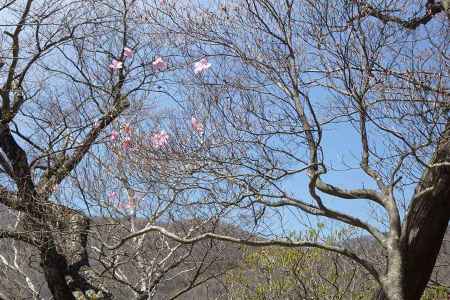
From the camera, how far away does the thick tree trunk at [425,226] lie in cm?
394

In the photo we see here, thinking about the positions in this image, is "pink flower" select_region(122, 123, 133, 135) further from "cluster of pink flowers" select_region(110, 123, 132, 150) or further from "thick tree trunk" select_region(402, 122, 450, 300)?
"thick tree trunk" select_region(402, 122, 450, 300)

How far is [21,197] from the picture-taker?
564 centimetres

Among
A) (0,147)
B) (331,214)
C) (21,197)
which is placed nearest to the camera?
(331,214)

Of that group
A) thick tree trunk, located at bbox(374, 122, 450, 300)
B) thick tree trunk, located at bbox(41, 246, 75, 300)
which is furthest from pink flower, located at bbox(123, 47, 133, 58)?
thick tree trunk, located at bbox(374, 122, 450, 300)

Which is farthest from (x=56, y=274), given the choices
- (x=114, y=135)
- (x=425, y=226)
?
(x=425, y=226)

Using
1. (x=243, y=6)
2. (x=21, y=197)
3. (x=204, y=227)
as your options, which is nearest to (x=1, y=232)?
(x=21, y=197)

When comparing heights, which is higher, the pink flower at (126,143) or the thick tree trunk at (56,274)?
the pink flower at (126,143)

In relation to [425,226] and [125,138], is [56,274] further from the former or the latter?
[425,226]

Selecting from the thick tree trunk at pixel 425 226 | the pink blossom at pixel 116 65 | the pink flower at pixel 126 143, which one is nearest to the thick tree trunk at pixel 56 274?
the pink flower at pixel 126 143

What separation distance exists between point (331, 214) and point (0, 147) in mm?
4080

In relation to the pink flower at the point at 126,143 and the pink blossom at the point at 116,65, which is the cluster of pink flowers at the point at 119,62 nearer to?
the pink blossom at the point at 116,65

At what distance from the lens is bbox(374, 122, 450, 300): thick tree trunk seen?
3.94 m

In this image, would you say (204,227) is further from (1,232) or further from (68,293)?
(1,232)

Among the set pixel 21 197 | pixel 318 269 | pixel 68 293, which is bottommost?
pixel 68 293
